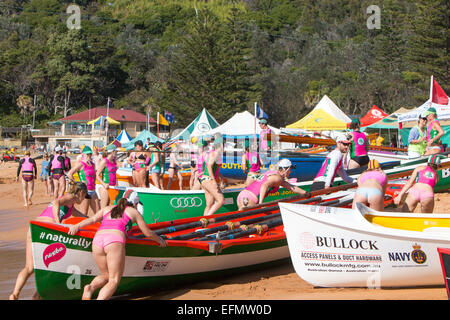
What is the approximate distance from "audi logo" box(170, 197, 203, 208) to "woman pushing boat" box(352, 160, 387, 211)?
416cm

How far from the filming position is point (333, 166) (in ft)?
30.8

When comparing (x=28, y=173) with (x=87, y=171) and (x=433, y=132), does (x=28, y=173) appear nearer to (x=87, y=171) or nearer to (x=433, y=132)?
(x=87, y=171)

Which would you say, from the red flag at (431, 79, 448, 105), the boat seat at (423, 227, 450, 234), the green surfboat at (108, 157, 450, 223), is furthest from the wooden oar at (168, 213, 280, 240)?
the red flag at (431, 79, 448, 105)

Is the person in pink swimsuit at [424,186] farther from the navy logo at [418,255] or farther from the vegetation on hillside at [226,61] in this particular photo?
the vegetation on hillside at [226,61]

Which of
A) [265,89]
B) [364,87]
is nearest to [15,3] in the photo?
[265,89]

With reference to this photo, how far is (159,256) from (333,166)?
4.34 meters

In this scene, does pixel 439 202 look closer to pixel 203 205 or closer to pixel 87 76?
pixel 203 205

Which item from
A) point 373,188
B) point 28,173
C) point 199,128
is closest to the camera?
point 373,188

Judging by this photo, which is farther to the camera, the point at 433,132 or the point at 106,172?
the point at 106,172

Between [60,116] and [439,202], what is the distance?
59840mm

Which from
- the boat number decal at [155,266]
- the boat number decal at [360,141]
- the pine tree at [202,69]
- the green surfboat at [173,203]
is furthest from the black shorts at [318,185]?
the pine tree at [202,69]

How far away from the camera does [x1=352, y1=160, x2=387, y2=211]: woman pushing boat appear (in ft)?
23.3

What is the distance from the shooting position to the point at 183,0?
431 feet

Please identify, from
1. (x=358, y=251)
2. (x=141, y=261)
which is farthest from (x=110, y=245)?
(x=358, y=251)
